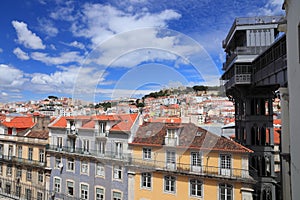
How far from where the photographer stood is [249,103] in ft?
45.1

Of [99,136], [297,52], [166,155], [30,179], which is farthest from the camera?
[30,179]

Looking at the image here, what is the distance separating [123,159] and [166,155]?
284 cm

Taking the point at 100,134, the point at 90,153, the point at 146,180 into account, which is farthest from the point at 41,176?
the point at 146,180

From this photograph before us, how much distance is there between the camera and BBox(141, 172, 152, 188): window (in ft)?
45.6

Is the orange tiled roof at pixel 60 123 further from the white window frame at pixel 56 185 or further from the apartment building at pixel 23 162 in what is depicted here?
the white window frame at pixel 56 185

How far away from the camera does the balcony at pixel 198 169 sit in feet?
38.1

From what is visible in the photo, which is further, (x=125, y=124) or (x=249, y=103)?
(x=125, y=124)

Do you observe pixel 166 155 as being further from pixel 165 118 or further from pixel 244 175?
pixel 244 175

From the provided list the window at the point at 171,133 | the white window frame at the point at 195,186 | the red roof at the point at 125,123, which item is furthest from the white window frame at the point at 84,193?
the white window frame at the point at 195,186

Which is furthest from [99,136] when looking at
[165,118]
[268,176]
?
[268,176]

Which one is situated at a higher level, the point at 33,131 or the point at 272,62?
the point at 272,62

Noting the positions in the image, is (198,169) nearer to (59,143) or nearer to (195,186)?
(195,186)

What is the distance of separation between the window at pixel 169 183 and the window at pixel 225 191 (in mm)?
2504

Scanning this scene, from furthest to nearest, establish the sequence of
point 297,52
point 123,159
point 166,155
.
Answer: point 123,159 → point 166,155 → point 297,52
